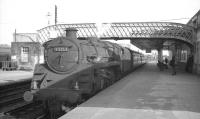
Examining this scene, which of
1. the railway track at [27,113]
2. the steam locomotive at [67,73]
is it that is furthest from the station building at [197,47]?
the railway track at [27,113]

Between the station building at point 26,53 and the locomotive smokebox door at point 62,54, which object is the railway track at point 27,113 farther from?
the station building at point 26,53

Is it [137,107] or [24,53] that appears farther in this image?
[24,53]

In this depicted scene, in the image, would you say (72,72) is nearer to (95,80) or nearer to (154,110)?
(95,80)

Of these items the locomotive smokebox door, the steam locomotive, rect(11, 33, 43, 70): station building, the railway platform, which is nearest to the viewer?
the railway platform

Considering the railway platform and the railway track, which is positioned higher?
the railway platform

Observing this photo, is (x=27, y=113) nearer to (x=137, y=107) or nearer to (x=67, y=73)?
(x=67, y=73)

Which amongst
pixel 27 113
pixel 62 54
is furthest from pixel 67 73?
pixel 27 113

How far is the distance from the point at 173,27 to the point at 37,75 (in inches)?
843

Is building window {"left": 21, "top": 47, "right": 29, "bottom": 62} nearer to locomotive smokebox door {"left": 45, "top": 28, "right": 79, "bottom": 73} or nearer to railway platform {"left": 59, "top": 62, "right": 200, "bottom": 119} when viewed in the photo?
A: locomotive smokebox door {"left": 45, "top": 28, "right": 79, "bottom": 73}

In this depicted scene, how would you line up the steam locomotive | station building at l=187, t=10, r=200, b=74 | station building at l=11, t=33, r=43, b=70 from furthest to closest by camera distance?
station building at l=11, t=33, r=43, b=70
station building at l=187, t=10, r=200, b=74
the steam locomotive

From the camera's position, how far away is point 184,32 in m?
25.8

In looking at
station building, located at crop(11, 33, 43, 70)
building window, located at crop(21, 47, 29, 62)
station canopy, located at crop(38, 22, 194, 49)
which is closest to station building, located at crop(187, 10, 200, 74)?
station canopy, located at crop(38, 22, 194, 49)

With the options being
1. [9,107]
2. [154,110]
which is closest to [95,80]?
[154,110]

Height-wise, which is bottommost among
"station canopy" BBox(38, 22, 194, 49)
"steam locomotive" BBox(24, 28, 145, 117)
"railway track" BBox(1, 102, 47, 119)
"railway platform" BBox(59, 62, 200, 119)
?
"railway track" BBox(1, 102, 47, 119)
